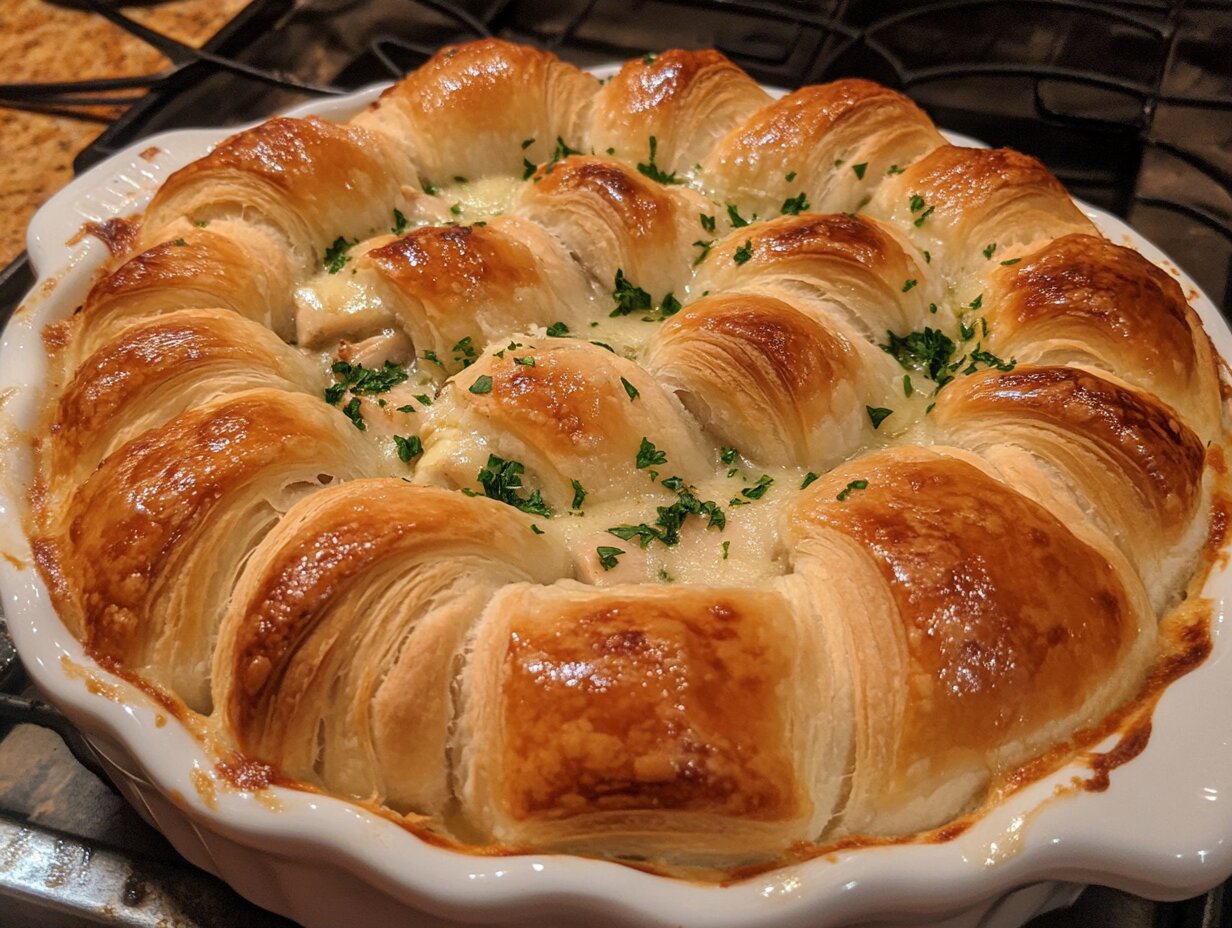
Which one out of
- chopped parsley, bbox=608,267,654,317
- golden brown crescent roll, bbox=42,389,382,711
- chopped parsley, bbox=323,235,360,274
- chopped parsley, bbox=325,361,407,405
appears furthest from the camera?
chopped parsley, bbox=323,235,360,274

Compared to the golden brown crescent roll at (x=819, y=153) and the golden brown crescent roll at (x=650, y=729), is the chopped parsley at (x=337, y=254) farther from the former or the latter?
the golden brown crescent roll at (x=650, y=729)

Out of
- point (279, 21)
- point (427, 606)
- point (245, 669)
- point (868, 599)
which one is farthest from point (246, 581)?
point (279, 21)

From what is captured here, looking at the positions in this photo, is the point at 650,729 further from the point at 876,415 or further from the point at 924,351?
the point at 924,351

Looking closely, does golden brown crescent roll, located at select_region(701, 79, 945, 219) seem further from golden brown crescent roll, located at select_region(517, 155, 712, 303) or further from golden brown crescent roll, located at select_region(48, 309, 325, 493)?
golden brown crescent roll, located at select_region(48, 309, 325, 493)

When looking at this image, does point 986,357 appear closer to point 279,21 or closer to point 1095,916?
point 1095,916

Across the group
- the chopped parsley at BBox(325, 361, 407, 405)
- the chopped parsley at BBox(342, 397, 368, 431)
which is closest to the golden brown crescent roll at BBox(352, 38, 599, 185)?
the chopped parsley at BBox(325, 361, 407, 405)

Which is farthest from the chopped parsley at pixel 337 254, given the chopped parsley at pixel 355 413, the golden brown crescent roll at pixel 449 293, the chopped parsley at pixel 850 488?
the chopped parsley at pixel 850 488

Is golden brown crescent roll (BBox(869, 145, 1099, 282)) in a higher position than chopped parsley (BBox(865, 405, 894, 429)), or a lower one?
higher
